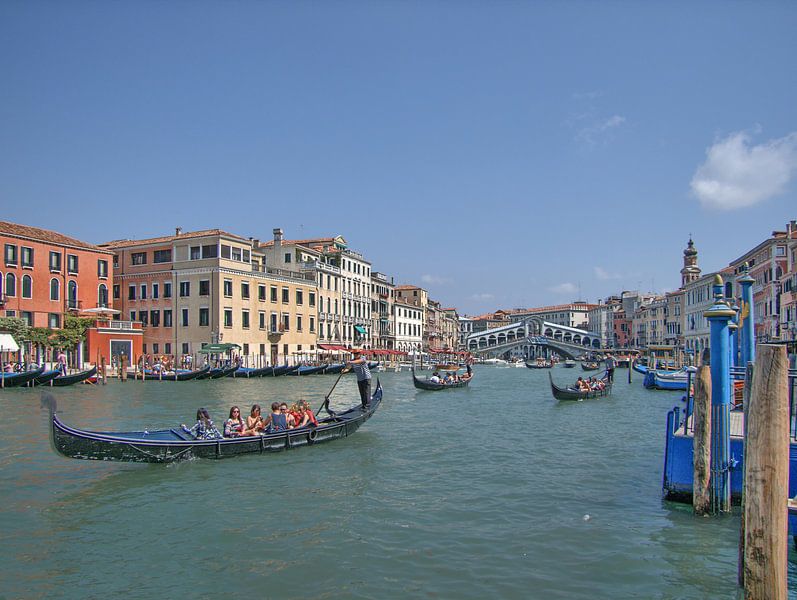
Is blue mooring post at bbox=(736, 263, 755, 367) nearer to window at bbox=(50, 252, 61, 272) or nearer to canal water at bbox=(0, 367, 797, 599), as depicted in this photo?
canal water at bbox=(0, 367, 797, 599)

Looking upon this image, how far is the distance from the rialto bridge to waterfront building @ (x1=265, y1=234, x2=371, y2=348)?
32.5 metres

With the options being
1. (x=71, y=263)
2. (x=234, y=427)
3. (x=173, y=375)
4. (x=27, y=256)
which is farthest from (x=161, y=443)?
(x=71, y=263)

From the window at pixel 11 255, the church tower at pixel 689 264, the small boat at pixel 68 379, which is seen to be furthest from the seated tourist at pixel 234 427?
the church tower at pixel 689 264

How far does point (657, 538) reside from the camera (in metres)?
6.39

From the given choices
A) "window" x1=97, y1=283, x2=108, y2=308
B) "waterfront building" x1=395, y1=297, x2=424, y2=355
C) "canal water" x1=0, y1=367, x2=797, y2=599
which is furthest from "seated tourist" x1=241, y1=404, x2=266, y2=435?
"waterfront building" x1=395, y1=297, x2=424, y2=355

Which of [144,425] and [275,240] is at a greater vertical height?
[275,240]

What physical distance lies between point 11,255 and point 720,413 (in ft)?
89.5

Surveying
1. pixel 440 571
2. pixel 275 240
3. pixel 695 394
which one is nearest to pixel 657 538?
pixel 695 394

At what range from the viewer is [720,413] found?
6.47 meters

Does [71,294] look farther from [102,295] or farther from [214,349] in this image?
[214,349]

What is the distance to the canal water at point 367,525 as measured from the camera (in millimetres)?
5371

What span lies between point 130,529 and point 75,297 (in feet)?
82.5

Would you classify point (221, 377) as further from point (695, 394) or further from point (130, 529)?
point (695, 394)

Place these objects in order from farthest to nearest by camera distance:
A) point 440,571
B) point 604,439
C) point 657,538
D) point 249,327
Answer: point 249,327, point 604,439, point 657,538, point 440,571
